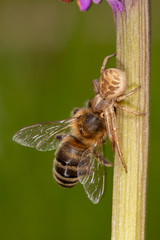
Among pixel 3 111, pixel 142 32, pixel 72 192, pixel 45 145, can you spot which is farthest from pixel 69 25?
pixel 142 32

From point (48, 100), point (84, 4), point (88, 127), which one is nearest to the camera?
point (84, 4)

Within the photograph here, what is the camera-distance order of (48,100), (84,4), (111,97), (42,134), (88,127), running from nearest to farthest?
(84,4) → (111,97) → (88,127) → (42,134) → (48,100)

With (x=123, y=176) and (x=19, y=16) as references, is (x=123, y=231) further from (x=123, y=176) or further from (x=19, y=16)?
(x=19, y=16)

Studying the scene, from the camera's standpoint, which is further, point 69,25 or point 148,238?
point 69,25

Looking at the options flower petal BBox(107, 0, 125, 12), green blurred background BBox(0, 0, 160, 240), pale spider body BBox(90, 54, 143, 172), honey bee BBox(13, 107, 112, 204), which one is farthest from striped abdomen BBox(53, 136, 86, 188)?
green blurred background BBox(0, 0, 160, 240)

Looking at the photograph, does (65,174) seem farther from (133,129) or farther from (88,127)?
(133,129)

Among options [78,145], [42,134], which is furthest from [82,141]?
[42,134]
